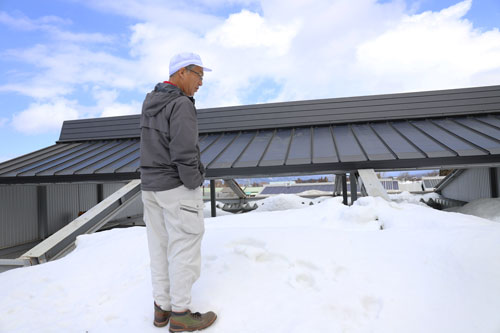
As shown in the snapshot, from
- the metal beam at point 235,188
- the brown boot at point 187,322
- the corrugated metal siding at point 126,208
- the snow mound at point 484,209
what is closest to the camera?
the brown boot at point 187,322

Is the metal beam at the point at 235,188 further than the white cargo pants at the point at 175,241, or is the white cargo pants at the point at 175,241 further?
the metal beam at the point at 235,188

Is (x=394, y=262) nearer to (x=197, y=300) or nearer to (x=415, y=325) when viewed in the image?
(x=415, y=325)

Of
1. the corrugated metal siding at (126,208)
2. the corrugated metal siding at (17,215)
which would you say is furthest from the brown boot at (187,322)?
the corrugated metal siding at (126,208)

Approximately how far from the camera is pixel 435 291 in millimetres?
2131

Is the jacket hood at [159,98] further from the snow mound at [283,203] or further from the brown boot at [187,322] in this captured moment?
the snow mound at [283,203]

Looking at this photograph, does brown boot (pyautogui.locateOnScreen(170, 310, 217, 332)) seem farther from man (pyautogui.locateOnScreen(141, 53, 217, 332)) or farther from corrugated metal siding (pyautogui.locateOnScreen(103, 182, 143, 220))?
corrugated metal siding (pyautogui.locateOnScreen(103, 182, 143, 220))

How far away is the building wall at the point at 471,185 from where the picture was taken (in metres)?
10.7

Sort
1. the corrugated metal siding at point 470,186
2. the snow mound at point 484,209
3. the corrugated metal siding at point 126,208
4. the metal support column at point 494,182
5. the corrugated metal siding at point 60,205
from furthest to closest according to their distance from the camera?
the corrugated metal siding at point 126,208
the corrugated metal siding at point 60,205
the corrugated metal siding at point 470,186
the metal support column at point 494,182
the snow mound at point 484,209

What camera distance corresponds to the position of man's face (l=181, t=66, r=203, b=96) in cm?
214

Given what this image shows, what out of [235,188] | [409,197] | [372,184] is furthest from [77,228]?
[409,197]

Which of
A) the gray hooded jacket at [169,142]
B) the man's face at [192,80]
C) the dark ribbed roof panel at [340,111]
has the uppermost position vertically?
the dark ribbed roof panel at [340,111]

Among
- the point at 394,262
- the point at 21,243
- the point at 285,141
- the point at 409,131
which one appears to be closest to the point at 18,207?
the point at 21,243

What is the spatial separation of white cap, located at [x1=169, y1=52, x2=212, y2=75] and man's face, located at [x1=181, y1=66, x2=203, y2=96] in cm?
5

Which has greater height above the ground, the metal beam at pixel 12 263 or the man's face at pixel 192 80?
the man's face at pixel 192 80
